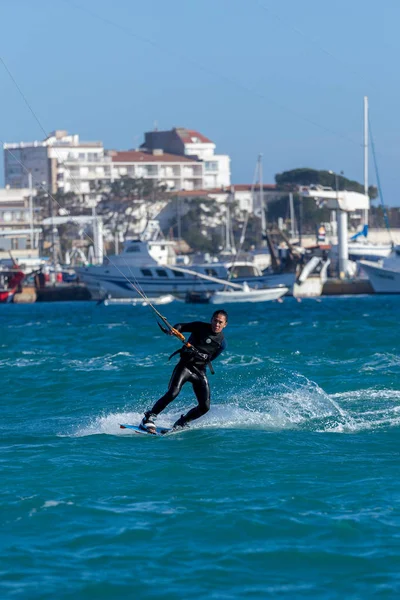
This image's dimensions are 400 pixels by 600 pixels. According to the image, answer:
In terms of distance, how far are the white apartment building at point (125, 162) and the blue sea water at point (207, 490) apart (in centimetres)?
10078

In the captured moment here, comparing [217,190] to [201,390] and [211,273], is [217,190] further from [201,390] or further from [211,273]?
[201,390]

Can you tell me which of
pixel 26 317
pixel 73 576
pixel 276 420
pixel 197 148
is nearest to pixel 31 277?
pixel 26 317

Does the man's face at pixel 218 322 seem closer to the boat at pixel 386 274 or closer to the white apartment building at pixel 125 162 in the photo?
the boat at pixel 386 274

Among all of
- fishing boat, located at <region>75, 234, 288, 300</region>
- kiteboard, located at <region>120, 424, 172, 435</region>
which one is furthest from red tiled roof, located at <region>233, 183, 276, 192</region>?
kiteboard, located at <region>120, 424, 172, 435</region>

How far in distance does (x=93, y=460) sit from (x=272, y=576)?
12.9 feet

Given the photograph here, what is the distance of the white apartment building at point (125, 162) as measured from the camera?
4808 inches

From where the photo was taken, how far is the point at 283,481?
9758 mm

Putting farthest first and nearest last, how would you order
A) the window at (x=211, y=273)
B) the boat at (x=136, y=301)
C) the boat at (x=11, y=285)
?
1. the boat at (x=11, y=285)
2. the window at (x=211, y=273)
3. the boat at (x=136, y=301)

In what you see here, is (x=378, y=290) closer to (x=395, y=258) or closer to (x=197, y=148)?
(x=395, y=258)

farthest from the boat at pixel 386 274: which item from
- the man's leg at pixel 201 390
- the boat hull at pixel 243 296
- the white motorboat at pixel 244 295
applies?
the man's leg at pixel 201 390

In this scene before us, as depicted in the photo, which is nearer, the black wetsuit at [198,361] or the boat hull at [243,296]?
the black wetsuit at [198,361]

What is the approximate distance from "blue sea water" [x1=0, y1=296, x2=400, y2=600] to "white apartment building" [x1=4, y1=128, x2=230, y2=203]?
100783mm

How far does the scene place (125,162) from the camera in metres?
124

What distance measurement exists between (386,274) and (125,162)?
193ft
